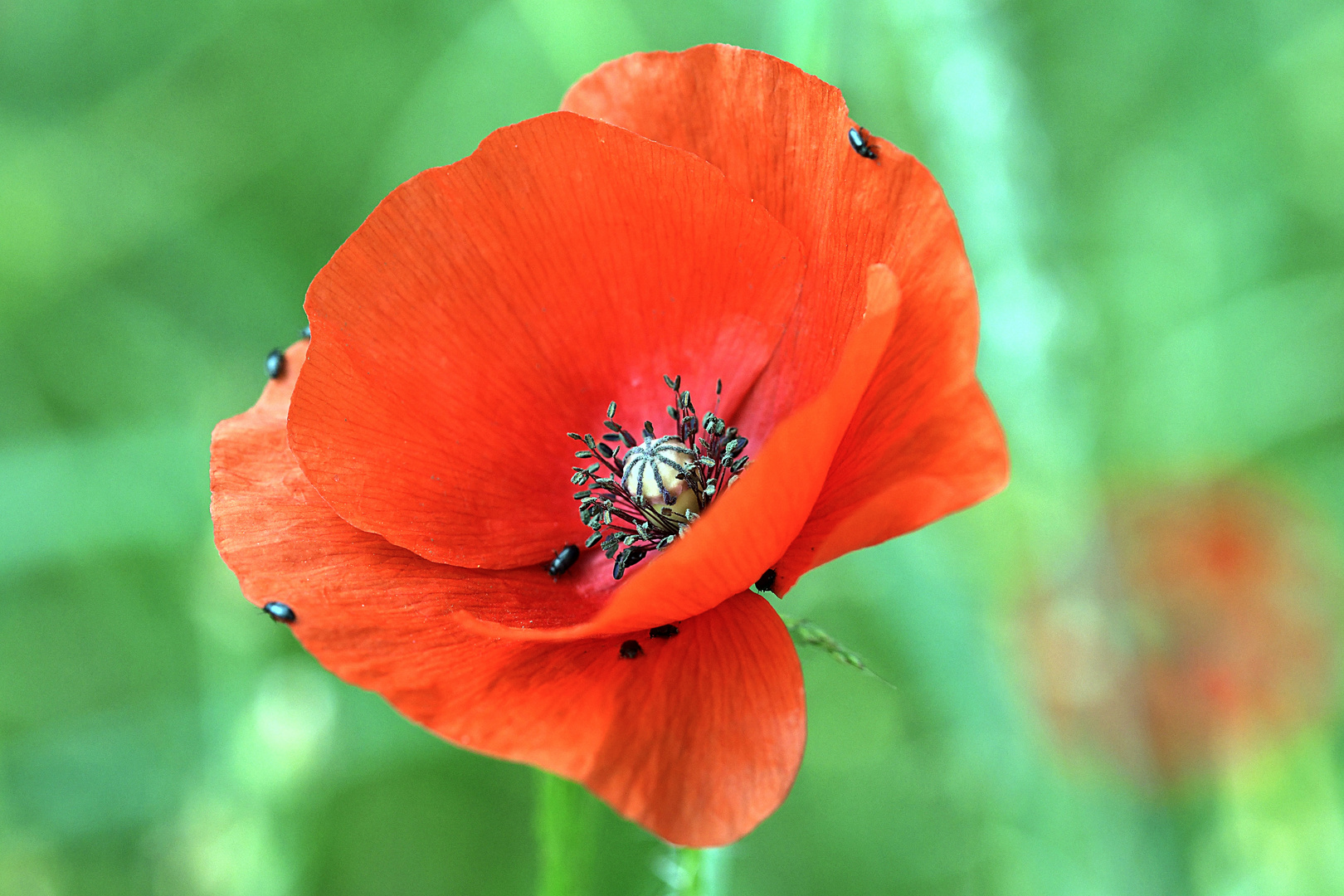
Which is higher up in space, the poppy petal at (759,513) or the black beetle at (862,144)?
the black beetle at (862,144)

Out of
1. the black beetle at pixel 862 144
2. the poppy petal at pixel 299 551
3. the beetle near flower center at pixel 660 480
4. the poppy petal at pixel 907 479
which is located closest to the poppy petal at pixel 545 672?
the poppy petal at pixel 299 551

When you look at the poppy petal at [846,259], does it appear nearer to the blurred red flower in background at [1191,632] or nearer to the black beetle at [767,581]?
the black beetle at [767,581]

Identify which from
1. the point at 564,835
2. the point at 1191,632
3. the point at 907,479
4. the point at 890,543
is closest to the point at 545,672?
the point at 564,835

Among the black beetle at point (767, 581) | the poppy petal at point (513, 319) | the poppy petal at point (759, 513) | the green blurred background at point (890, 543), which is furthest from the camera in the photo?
the green blurred background at point (890, 543)

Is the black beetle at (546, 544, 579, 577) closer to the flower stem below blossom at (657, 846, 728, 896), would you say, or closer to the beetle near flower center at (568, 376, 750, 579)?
the beetle near flower center at (568, 376, 750, 579)

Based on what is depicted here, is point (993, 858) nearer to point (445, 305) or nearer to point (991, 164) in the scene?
point (991, 164)

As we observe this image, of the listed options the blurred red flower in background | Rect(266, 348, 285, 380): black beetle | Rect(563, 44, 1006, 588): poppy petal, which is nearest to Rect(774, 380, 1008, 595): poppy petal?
Rect(563, 44, 1006, 588): poppy petal

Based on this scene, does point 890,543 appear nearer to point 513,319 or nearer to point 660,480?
point 660,480
